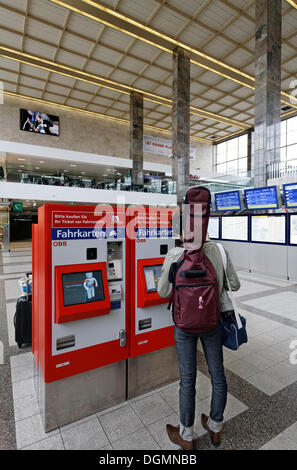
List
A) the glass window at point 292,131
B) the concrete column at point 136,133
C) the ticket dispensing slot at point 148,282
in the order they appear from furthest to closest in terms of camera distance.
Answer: the glass window at point 292,131 → the concrete column at point 136,133 → the ticket dispensing slot at point 148,282

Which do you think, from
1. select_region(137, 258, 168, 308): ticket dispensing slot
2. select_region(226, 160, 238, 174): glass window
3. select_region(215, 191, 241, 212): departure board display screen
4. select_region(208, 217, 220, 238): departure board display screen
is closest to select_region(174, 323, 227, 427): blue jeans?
select_region(137, 258, 168, 308): ticket dispensing slot

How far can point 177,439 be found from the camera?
1960 millimetres

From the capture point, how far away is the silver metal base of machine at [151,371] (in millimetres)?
2555

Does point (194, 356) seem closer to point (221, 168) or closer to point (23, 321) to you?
point (23, 321)

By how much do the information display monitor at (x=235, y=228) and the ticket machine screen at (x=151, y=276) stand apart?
869 cm

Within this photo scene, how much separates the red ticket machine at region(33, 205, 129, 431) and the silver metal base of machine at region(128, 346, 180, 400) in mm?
104

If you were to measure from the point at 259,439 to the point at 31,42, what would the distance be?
690 inches

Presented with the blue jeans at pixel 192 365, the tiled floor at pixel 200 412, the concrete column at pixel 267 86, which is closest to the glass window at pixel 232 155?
the concrete column at pixel 267 86

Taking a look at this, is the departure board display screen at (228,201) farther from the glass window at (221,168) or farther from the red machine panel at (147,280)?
the glass window at (221,168)

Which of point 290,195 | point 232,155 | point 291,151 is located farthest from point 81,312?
point 232,155

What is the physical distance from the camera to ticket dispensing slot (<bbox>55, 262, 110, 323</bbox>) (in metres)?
2.08

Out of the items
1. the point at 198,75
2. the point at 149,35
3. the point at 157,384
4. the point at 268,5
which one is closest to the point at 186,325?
the point at 157,384

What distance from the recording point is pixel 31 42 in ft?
43.9

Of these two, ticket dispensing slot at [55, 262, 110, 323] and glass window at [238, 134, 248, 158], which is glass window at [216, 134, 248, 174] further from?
ticket dispensing slot at [55, 262, 110, 323]
